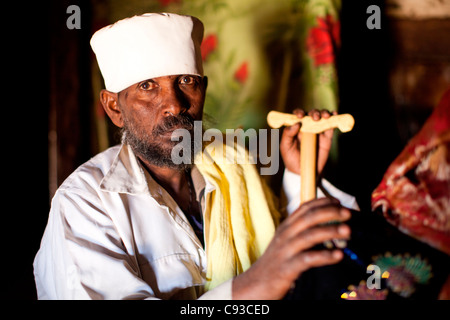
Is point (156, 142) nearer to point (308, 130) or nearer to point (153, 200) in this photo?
point (153, 200)

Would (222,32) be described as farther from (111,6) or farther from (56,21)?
(56,21)

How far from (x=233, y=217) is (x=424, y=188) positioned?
54 centimetres

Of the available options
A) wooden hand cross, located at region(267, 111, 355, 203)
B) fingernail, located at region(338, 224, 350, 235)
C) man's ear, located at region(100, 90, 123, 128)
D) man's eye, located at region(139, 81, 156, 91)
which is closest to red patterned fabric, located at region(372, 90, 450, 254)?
wooden hand cross, located at region(267, 111, 355, 203)

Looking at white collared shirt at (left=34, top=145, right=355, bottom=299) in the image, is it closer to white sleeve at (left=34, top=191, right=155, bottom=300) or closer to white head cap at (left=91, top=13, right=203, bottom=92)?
white sleeve at (left=34, top=191, right=155, bottom=300)

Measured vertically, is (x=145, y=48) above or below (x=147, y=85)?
above

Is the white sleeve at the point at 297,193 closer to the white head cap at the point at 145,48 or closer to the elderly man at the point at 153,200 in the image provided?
the elderly man at the point at 153,200

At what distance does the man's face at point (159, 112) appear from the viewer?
121 centimetres

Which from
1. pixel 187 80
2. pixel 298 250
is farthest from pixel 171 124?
pixel 298 250

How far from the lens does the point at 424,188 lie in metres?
0.94

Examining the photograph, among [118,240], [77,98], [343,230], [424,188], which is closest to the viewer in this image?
[343,230]

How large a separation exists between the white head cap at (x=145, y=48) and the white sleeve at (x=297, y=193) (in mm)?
467

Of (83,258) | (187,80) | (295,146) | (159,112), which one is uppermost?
(187,80)

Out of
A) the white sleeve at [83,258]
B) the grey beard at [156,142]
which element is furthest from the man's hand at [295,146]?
the white sleeve at [83,258]
